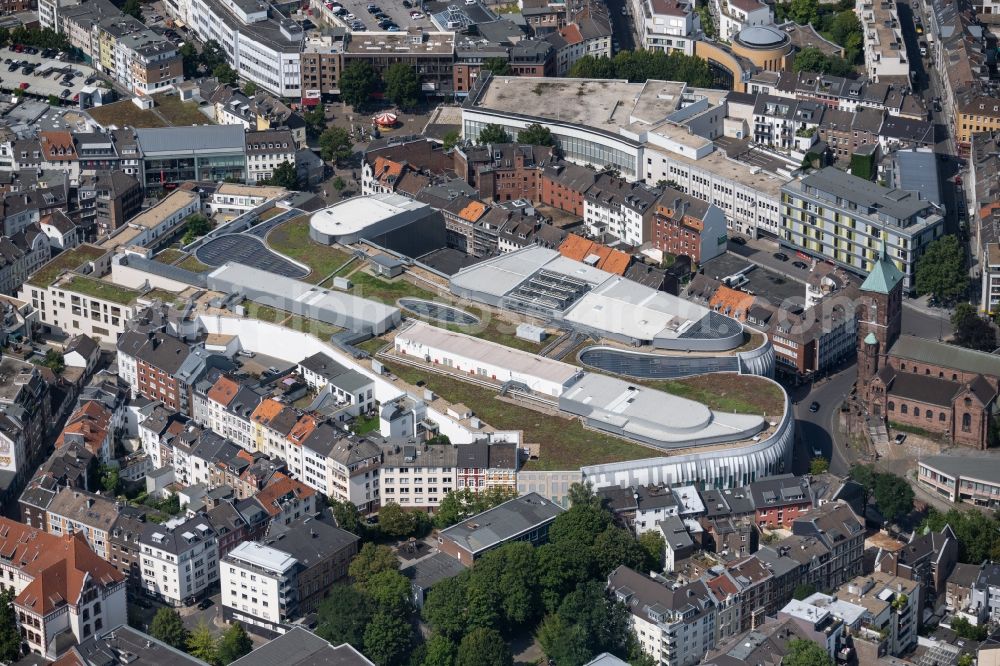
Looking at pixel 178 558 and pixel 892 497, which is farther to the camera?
pixel 892 497

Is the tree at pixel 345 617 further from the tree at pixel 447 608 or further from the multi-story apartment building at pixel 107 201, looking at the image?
the multi-story apartment building at pixel 107 201

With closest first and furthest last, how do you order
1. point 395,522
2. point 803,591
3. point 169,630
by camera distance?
point 169,630, point 803,591, point 395,522

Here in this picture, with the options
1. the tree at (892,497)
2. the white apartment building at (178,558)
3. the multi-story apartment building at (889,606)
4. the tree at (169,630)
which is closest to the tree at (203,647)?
the tree at (169,630)

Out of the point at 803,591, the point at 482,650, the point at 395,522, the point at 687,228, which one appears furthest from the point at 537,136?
the point at 482,650

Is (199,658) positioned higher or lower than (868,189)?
lower

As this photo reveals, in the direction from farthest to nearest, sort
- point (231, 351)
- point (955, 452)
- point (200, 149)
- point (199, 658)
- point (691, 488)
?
point (200, 149) → point (231, 351) → point (955, 452) → point (691, 488) → point (199, 658)

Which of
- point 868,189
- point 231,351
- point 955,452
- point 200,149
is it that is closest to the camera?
point 955,452

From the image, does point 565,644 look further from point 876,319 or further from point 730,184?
point 730,184

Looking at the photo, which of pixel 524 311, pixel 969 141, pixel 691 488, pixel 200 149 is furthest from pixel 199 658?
pixel 969 141

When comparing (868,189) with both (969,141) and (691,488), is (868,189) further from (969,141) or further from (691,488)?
(691,488)
